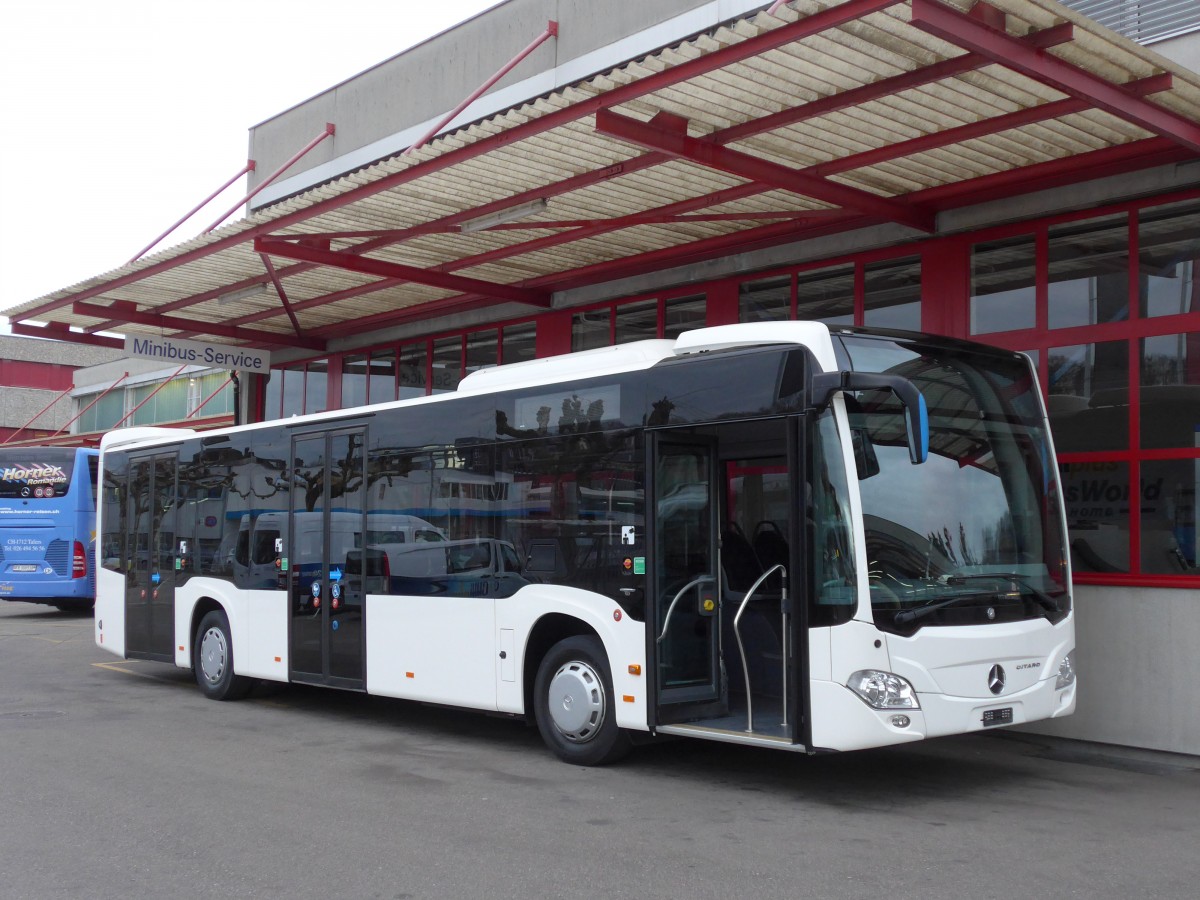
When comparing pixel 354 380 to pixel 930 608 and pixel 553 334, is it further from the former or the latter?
pixel 930 608

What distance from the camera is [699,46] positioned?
28.3 feet

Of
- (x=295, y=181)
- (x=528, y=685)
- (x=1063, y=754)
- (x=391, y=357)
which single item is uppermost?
(x=295, y=181)

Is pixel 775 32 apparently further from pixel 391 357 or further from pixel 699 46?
pixel 391 357

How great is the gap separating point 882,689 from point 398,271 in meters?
9.16

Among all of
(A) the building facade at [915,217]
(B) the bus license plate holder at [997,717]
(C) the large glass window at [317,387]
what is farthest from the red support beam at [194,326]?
(B) the bus license plate holder at [997,717]

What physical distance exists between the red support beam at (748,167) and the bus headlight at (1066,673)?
465 centimetres

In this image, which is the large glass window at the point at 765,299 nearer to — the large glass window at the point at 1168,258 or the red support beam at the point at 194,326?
the large glass window at the point at 1168,258

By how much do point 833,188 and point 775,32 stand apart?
10.4 feet

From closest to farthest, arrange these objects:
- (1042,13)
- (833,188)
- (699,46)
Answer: (1042,13) < (699,46) < (833,188)

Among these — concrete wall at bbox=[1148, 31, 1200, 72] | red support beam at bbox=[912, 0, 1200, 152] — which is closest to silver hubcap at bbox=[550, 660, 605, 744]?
red support beam at bbox=[912, 0, 1200, 152]

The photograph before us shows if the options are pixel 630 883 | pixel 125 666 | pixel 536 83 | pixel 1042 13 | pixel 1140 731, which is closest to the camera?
pixel 630 883

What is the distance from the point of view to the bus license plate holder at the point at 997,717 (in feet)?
26.1

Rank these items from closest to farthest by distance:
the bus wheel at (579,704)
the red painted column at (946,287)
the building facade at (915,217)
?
the building facade at (915,217) < the bus wheel at (579,704) < the red painted column at (946,287)

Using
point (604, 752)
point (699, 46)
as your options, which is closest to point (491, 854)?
point (604, 752)
